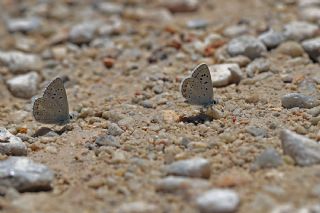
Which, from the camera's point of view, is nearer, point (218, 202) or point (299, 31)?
point (218, 202)

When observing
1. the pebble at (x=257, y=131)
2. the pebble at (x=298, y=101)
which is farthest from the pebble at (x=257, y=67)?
the pebble at (x=257, y=131)

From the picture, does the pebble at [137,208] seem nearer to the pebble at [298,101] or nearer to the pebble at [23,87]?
the pebble at [298,101]

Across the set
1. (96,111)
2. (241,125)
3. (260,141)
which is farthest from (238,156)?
(96,111)

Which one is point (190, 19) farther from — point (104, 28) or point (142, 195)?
point (142, 195)

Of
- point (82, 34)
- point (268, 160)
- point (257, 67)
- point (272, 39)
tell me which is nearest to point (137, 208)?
point (268, 160)

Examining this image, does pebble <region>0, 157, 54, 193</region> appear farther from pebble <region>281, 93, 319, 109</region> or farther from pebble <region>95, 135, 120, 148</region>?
pebble <region>281, 93, 319, 109</region>

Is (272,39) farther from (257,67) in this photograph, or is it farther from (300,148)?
(300,148)
